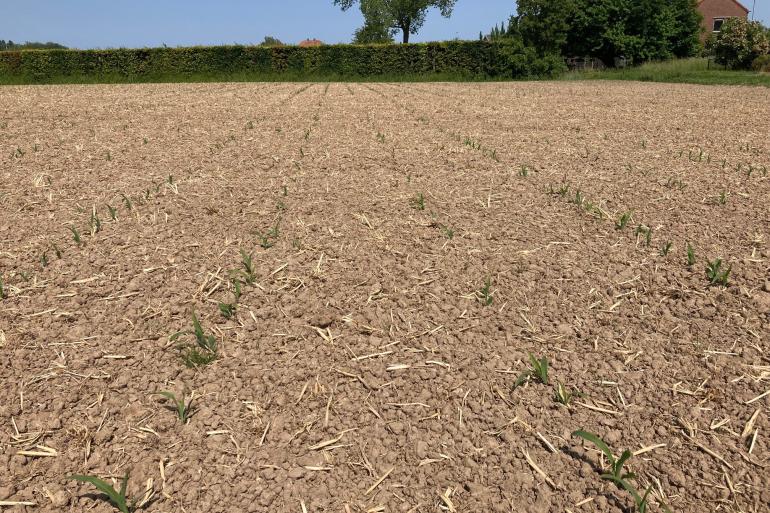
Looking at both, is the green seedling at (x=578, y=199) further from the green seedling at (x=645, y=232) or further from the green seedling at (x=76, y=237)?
the green seedling at (x=76, y=237)

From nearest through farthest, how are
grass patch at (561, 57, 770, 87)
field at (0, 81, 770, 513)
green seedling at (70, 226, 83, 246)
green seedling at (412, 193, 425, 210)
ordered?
field at (0, 81, 770, 513), green seedling at (70, 226, 83, 246), green seedling at (412, 193, 425, 210), grass patch at (561, 57, 770, 87)

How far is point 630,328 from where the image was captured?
3297 millimetres

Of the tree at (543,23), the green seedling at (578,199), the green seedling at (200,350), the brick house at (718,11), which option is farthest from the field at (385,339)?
the brick house at (718,11)

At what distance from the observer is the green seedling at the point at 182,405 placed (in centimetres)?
255

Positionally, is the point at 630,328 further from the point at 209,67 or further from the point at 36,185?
the point at 209,67

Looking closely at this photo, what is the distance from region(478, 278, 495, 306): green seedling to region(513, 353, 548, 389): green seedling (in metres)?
0.67

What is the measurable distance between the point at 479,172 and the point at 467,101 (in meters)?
11.0

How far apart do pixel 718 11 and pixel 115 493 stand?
8144cm

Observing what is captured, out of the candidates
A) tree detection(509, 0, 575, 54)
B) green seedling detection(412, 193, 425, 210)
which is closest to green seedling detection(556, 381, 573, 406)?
green seedling detection(412, 193, 425, 210)

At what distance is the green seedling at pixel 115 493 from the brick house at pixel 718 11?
78.9 m

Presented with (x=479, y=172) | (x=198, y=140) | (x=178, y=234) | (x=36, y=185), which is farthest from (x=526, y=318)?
(x=198, y=140)

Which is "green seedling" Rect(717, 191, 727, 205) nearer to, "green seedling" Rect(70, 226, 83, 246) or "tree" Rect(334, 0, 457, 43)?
"green seedling" Rect(70, 226, 83, 246)

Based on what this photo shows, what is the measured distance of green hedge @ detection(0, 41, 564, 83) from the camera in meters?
29.7

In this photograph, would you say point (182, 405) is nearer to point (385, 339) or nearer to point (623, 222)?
point (385, 339)
